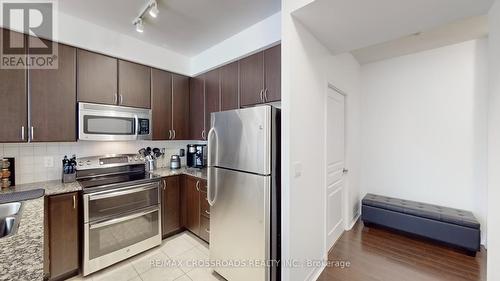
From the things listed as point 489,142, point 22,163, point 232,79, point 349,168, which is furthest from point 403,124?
point 22,163

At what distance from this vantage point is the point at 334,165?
2578 millimetres

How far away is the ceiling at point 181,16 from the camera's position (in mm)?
1925

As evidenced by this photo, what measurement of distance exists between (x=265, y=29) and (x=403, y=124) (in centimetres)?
273

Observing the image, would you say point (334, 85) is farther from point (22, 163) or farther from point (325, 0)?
point (22, 163)

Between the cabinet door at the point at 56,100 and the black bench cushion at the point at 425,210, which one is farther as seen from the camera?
the black bench cushion at the point at 425,210

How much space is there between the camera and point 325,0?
140 centimetres

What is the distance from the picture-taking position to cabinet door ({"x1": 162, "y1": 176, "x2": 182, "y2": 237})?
2.60 m

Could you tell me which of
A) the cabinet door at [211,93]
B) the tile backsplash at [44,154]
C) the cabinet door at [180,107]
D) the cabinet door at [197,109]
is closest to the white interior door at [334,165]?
the cabinet door at [211,93]

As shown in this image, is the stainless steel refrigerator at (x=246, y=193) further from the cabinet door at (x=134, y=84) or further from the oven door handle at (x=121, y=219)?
the cabinet door at (x=134, y=84)

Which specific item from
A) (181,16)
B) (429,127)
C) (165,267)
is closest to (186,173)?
(165,267)

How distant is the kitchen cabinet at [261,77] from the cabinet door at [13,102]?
2130 mm

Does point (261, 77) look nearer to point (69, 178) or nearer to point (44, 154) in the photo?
point (69, 178)

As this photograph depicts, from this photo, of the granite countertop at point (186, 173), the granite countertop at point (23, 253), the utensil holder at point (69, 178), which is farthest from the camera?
the granite countertop at point (186, 173)

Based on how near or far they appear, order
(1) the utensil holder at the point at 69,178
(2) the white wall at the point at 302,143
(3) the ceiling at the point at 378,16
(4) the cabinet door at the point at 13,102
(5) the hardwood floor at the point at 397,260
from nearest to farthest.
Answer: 1. (3) the ceiling at the point at 378,16
2. (2) the white wall at the point at 302,143
3. (4) the cabinet door at the point at 13,102
4. (5) the hardwood floor at the point at 397,260
5. (1) the utensil holder at the point at 69,178
